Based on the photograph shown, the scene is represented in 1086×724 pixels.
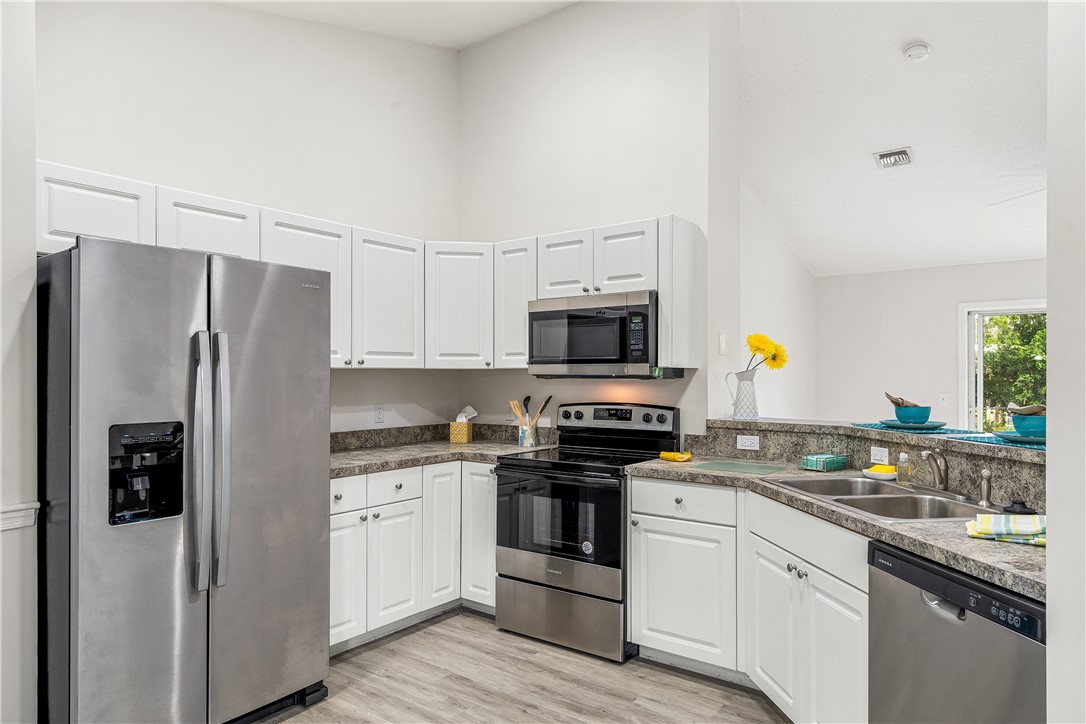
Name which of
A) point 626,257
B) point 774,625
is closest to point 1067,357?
point 774,625

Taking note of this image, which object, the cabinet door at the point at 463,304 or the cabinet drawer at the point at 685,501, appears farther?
the cabinet door at the point at 463,304

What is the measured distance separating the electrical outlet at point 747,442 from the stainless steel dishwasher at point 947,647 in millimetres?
1342

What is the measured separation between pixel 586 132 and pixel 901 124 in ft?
6.74

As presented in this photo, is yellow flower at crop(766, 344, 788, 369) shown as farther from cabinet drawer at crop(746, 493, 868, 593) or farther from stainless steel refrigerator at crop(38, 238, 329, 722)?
stainless steel refrigerator at crop(38, 238, 329, 722)

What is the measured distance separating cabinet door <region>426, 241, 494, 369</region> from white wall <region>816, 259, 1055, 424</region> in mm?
4354

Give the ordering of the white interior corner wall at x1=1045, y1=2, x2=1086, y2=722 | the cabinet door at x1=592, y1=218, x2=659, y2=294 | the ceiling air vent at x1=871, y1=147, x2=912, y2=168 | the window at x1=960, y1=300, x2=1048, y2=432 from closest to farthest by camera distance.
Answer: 1. the white interior corner wall at x1=1045, y1=2, x2=1086, y2=722
2. the cabinet door at x1=592, y1=218, x2=659, y2=294
3. the ceiling air vent at x1=871, y1=147, x2=912, y2=168
4. the window at x1=960, y1=300, x2=1048, y2=432

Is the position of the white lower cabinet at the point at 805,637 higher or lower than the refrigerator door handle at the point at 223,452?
lower

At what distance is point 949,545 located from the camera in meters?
1.57

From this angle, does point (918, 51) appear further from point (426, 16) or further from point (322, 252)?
point (322, 252)

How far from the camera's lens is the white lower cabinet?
1.90m

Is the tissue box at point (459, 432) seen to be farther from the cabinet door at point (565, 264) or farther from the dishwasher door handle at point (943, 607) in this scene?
the dishwasher door handle at point (943, 607)

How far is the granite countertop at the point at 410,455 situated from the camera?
2.97 metres

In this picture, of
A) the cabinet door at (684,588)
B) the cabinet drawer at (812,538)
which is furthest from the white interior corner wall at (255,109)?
the cabinet drawer at (812,538)

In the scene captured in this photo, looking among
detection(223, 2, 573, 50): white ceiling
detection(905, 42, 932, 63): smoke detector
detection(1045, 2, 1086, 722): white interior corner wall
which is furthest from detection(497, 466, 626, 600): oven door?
detection(905, 42, 932, 63): smoke detector
